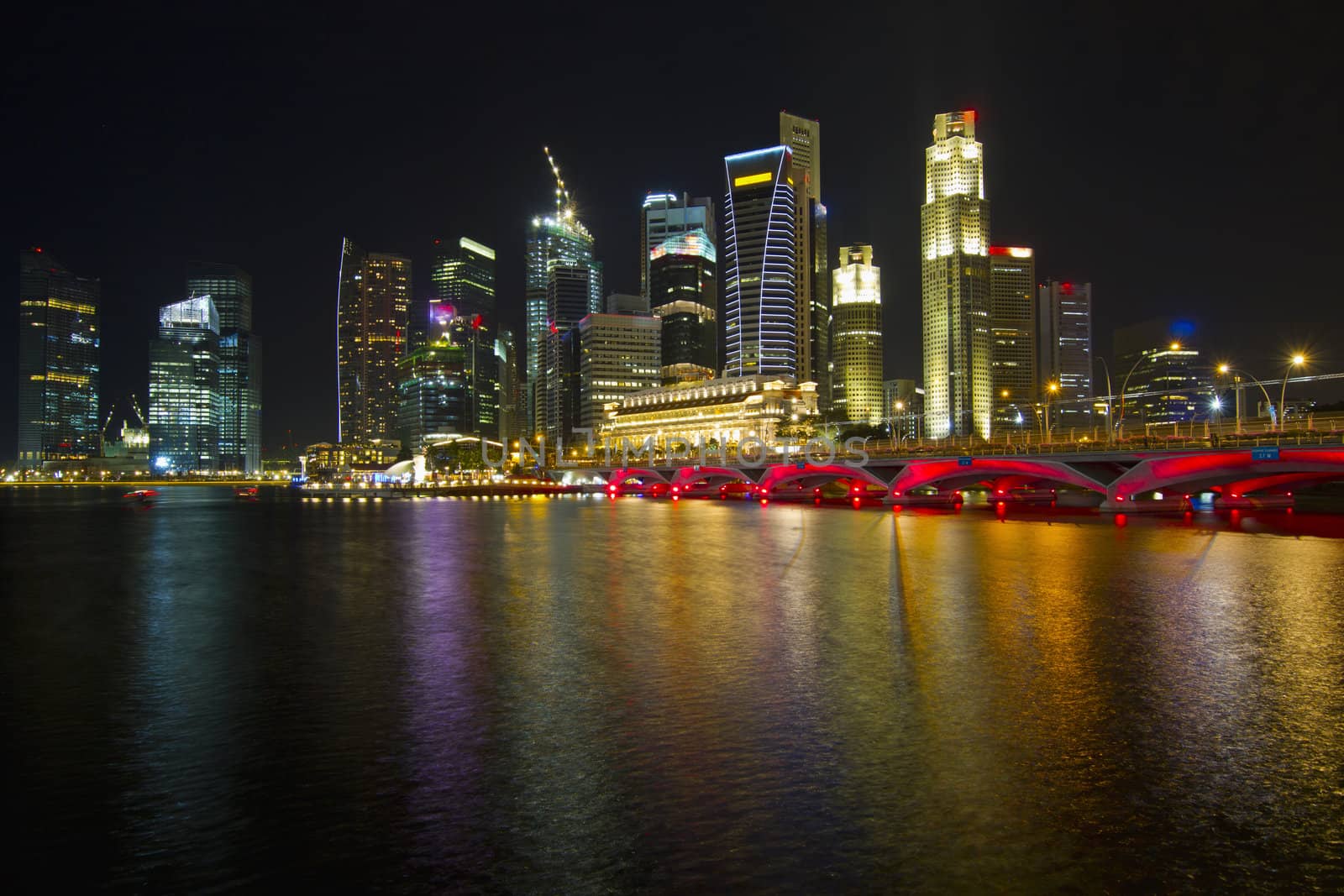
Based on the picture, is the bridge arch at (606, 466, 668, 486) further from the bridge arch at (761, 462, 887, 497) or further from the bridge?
the bridge arch at (761, 462, 887, 497)

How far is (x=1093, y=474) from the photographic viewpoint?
226 ft

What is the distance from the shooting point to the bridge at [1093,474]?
53.3m

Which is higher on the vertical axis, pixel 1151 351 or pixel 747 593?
pixel 1151 351

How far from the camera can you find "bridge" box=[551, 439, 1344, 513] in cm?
5334

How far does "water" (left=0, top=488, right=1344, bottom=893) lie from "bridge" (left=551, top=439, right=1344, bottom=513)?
30.8 meters

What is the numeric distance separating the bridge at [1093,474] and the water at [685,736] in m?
30.8

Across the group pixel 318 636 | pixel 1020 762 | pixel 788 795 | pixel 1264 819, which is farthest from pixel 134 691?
pixel 1264 819

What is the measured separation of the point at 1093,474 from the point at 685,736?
2667 inches

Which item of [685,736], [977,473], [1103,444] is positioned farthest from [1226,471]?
[685,736]

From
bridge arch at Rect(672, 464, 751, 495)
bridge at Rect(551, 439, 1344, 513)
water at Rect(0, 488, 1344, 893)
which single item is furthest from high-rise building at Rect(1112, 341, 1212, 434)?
water at Rect(0, 488, 1344, 893)

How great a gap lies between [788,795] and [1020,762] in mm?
3182

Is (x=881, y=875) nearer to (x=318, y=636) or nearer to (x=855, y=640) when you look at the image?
(x=855, y=640)

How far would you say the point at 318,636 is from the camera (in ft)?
62.6

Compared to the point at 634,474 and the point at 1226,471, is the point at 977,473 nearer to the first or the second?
the point at 1226,471
